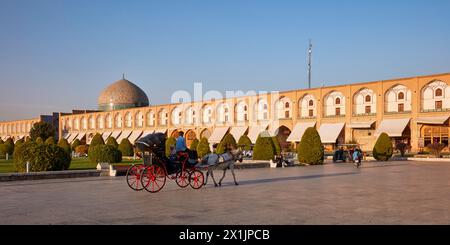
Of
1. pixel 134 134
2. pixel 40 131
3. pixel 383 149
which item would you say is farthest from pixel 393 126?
pixel 134 134

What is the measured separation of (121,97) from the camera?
75.4m

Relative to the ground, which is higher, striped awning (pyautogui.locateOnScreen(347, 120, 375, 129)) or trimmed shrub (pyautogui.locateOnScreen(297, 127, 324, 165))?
striped awning (pyautogui.locateOnScreen(347, 120, 375, 129))

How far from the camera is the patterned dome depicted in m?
74.9

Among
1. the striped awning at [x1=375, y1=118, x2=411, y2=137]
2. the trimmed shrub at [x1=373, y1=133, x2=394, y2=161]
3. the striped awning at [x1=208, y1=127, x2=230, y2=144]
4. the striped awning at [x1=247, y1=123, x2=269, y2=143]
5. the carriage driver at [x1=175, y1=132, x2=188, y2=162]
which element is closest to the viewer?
the carriage driver at [x1=175, y1=132, x2=188, y2=162]

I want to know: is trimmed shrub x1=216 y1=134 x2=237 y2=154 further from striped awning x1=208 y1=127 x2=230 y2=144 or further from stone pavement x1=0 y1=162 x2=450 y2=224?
striped awning x1=208 y1=127 x2=230 y2=144

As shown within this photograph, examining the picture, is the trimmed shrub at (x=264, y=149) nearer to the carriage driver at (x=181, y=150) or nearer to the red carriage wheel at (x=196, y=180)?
the red carriage wheel at (x=196, y=180)

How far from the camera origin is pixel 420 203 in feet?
27.7

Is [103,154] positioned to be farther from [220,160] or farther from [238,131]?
[238,131]

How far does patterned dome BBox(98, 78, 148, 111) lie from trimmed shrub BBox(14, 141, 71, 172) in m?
59.6

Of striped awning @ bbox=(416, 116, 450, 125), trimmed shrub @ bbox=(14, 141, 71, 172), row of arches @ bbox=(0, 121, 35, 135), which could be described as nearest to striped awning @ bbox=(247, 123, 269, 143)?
striped awning @ bbox=(416, 116, 450, 125)

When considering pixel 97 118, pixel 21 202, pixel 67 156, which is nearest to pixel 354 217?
pixel 21 202

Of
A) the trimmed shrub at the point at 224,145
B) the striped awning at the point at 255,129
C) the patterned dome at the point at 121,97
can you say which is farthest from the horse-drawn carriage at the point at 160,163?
the patterned dome at the point at 121,97

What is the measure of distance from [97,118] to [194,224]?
73.7 m
